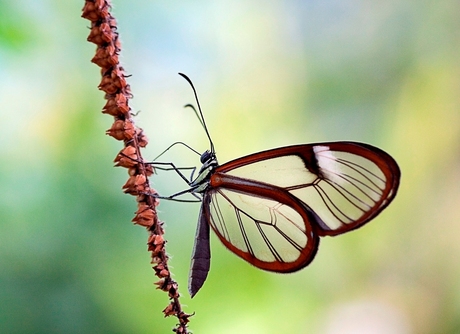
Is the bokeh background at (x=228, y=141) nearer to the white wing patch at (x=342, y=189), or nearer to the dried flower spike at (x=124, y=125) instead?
the white wing patch at (x=342, y=189)

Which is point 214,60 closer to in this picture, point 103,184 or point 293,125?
point 293,125

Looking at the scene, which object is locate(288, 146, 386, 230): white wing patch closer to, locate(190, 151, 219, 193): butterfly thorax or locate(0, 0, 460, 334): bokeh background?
locate(190, 151, 219, 193): butterfly thorax

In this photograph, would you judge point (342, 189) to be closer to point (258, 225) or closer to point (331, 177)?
point (331, 177)

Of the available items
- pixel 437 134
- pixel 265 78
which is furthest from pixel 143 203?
pixel 437 134

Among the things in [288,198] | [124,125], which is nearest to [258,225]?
[288,198]

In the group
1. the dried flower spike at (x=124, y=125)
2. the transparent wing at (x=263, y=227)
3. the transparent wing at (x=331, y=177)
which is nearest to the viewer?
the dried flower spike at (x=124, y=125)

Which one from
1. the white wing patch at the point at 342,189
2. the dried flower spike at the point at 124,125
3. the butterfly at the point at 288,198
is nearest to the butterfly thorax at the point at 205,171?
the butterfly at the point at 288,198

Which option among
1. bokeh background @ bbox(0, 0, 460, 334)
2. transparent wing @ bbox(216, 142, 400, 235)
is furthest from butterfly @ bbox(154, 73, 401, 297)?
bokeh background @ bbox(0, 0, 460, 334)
